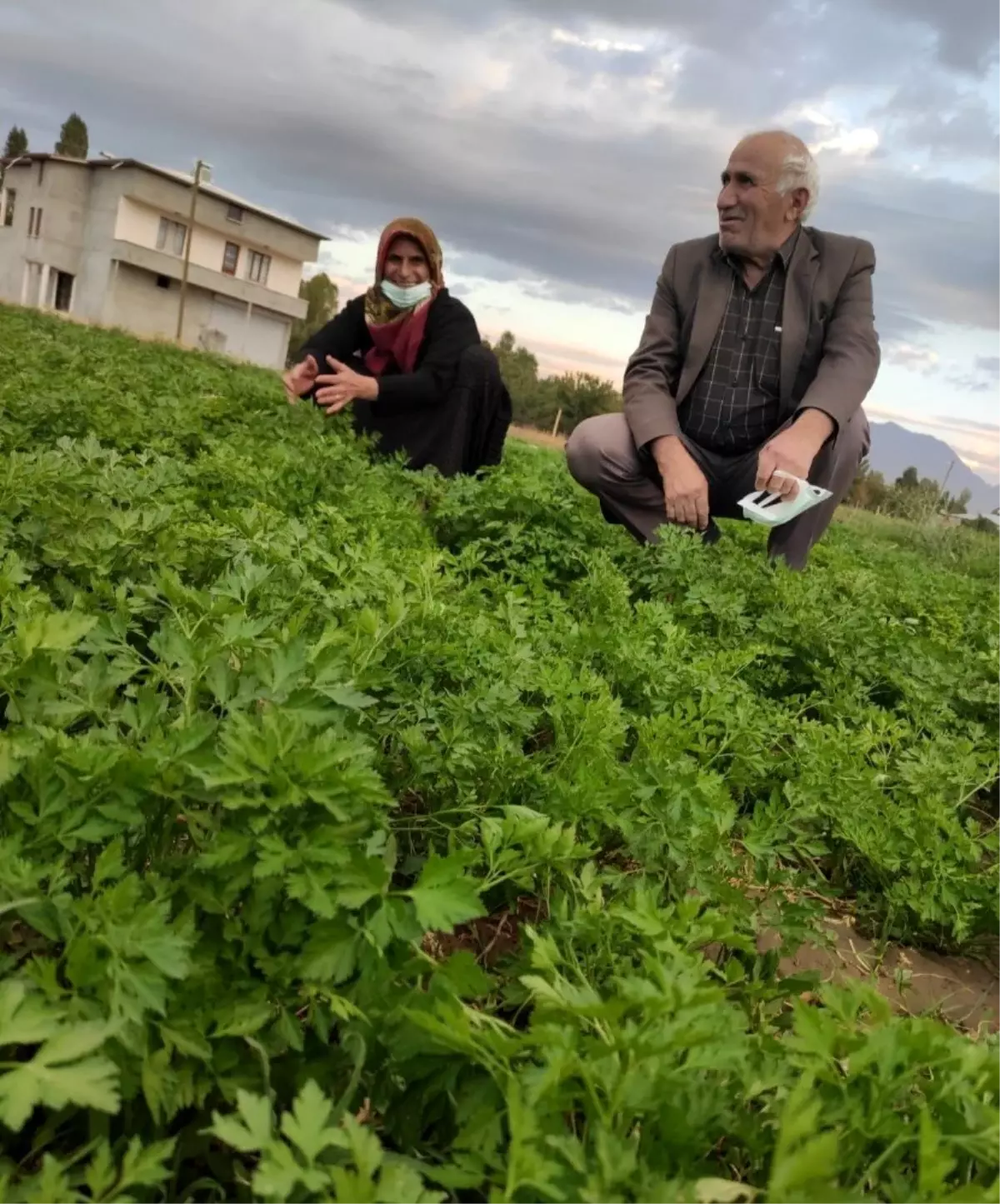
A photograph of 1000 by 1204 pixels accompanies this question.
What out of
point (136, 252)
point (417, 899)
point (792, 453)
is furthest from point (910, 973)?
point (136, 252)

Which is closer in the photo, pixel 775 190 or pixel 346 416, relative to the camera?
pixel 775 190

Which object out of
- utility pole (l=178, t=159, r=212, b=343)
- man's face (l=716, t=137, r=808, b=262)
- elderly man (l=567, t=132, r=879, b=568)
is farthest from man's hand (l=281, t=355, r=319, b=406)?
utility pole (l=178, t=159, r=212, b=343)

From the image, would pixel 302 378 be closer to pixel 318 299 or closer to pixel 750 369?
pixel 750 369

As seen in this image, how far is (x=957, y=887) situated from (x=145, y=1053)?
1838 millimetres

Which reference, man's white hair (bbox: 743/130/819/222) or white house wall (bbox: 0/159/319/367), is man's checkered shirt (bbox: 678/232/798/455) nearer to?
man's white hair (bbox: 743/130/819/222)

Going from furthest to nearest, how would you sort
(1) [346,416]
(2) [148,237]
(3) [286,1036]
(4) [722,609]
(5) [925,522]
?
1. (2) [148,237]
2. (5) [925,522]
3. (1) [346,416]
4. (4) [722,609]
5. (3) [286,1036]

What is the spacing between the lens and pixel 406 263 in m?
6.19

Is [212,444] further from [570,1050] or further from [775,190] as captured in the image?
[570,1050]

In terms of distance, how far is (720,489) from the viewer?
4773 mm

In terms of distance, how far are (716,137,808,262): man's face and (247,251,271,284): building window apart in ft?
145

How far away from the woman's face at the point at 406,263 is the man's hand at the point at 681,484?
2.68 meters

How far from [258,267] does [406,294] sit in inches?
1696

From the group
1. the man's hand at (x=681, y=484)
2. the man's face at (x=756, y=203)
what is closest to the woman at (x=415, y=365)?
the man's hand at (x=681, y=484)

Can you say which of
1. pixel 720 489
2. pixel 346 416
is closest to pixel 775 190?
pixel 720 489
